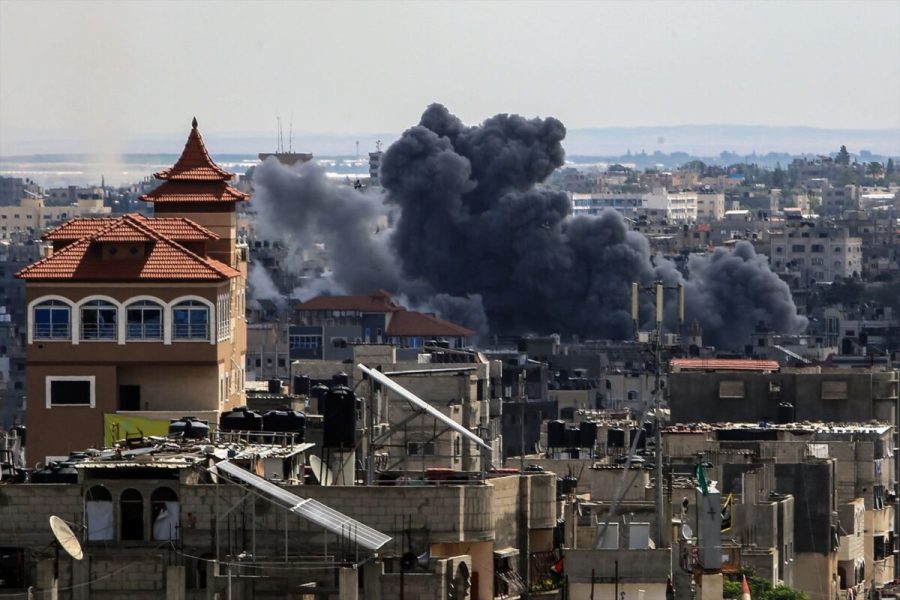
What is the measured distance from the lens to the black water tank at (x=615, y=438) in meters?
79.9

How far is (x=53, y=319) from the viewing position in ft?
213

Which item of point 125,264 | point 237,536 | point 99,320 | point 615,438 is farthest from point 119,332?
point 237,536

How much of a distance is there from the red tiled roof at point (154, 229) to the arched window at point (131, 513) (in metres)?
25.9

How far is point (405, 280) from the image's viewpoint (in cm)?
19875

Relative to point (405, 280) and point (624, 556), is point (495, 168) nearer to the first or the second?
point (405, 280)

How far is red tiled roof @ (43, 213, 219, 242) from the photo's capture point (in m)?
67.3

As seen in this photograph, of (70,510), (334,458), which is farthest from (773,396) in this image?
(70,510)

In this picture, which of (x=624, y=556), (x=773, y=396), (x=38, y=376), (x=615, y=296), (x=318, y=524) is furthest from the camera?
(x=615, y=296)

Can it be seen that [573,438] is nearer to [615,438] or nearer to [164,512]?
[615,438]

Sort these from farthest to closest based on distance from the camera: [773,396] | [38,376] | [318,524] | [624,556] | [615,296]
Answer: [615,296], [773,396], [38,376], [624,556], [318,524]

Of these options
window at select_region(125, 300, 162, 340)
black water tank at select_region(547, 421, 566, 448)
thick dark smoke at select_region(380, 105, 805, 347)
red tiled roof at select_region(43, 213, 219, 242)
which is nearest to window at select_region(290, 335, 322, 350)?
thick dark smoke at select_region(380, 105, 805, 347)

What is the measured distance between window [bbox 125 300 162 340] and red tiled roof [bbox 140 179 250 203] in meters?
10.5

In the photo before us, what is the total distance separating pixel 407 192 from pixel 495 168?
5102mm

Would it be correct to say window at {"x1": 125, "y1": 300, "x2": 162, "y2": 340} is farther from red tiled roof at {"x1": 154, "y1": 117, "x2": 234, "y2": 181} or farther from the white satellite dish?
the white satellite dish
